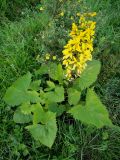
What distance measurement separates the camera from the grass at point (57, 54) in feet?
10.6

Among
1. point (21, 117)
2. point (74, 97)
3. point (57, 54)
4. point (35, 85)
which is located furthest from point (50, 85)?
point (57, 54)

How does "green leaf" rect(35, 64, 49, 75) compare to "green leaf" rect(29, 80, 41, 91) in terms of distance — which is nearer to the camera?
"green leaf" rect(29, 80, 41, 91)

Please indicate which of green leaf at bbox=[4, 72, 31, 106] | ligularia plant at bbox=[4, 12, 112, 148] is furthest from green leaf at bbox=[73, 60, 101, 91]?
green leaf at bbox=[4, 72, 31, 106]

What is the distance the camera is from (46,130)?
303 cm

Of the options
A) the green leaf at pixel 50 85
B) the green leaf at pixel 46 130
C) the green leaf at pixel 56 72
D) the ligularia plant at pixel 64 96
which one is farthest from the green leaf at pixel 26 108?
the green leaf at pixel 56 72

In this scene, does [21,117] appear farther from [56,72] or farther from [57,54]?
[57,54]

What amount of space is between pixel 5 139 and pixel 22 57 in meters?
0.85

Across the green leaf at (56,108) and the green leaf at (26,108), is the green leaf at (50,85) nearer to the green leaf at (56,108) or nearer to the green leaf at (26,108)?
the green leaf at (56,108)

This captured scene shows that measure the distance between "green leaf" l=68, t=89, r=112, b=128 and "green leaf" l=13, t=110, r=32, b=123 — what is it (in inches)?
14.8

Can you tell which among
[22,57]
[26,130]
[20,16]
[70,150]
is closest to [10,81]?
[22,57]

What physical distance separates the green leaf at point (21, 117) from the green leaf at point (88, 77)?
49 cm

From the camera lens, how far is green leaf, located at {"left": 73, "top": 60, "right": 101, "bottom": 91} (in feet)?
10.6

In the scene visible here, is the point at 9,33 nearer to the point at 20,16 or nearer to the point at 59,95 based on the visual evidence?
the point at 20,16

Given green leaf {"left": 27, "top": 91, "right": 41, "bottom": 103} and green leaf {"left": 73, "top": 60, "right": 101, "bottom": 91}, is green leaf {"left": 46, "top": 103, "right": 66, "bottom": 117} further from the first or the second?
green leaf {"left": 73, "top": 60, "right": 101, "bottom": 91}
